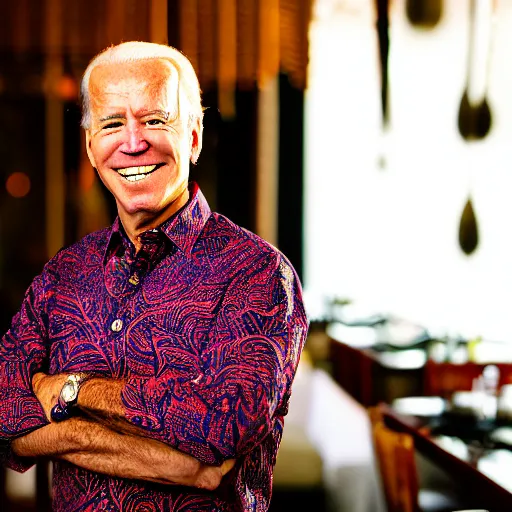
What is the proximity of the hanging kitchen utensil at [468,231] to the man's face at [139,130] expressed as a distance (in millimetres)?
3154

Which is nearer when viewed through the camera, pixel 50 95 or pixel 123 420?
pixel 123 420

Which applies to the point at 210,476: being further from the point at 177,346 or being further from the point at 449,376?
the point at 449,376

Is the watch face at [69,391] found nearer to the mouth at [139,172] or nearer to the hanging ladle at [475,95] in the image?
the mouth at [139,172]

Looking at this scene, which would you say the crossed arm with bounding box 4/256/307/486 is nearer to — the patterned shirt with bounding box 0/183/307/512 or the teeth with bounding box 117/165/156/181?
the patterned shirt with bounding box 0/183/307/512

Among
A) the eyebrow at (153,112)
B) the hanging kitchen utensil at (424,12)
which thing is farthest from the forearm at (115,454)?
the hanging kitchen utensil at (424,12)

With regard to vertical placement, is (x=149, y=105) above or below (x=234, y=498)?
above

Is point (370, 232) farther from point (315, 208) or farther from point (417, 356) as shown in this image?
point (417, 356)

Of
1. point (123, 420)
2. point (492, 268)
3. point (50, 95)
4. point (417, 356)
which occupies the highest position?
point (50, 95)

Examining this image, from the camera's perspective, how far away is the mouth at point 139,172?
4.10 feet

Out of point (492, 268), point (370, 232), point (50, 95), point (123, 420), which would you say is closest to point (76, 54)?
point (50, 95)

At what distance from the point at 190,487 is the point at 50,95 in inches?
191

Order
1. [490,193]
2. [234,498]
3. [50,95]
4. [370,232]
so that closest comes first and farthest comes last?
[234,498] < [490,193] < [50,95] < [370,232]

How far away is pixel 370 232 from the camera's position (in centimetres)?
678

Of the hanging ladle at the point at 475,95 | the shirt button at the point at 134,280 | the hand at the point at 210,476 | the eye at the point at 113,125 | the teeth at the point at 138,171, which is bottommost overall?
the hand at the point at 210,476
